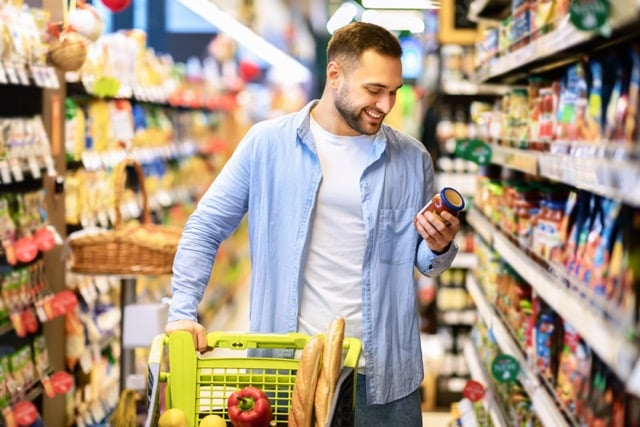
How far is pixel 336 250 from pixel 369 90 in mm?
484

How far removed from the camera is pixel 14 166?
14.6 feet

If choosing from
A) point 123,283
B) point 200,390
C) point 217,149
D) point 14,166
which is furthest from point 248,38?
point 200,390

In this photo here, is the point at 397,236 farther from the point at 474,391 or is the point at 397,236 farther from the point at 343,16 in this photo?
the point at 343,16

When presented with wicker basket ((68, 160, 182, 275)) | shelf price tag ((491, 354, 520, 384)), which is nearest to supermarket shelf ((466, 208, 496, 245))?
shelf price tag ((491, 354, 520, 384))

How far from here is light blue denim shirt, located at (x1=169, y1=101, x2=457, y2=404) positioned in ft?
10.4

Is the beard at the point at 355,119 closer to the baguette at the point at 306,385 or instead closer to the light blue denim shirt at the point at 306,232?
the light blue denim shirt at the point at 306,232

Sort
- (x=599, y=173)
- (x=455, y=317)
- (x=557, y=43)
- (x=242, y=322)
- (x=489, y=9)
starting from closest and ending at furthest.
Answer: (x=599, y=173)
(x=557, y=43)
(x=489, y=9)
(x=455, y=317)
(x=242, y=322)

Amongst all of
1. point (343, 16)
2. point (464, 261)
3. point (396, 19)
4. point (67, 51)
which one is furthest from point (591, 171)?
point (343, 16)

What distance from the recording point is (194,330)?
284 centimetres

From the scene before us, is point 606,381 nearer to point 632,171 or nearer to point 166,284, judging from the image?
point 632,171

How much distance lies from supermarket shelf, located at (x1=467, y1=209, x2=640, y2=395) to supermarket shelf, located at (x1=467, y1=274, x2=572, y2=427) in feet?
1.13

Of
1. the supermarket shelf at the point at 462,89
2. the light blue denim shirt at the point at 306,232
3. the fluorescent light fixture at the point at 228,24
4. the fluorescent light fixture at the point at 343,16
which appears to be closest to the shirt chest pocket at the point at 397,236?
the light blue denim shirt at the point at 306,232

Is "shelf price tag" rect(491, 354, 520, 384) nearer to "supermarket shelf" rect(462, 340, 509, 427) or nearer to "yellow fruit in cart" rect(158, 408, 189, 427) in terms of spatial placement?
"supermarket shelf" rect(462, 340, 509, 427)

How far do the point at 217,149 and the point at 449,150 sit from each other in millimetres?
3742
